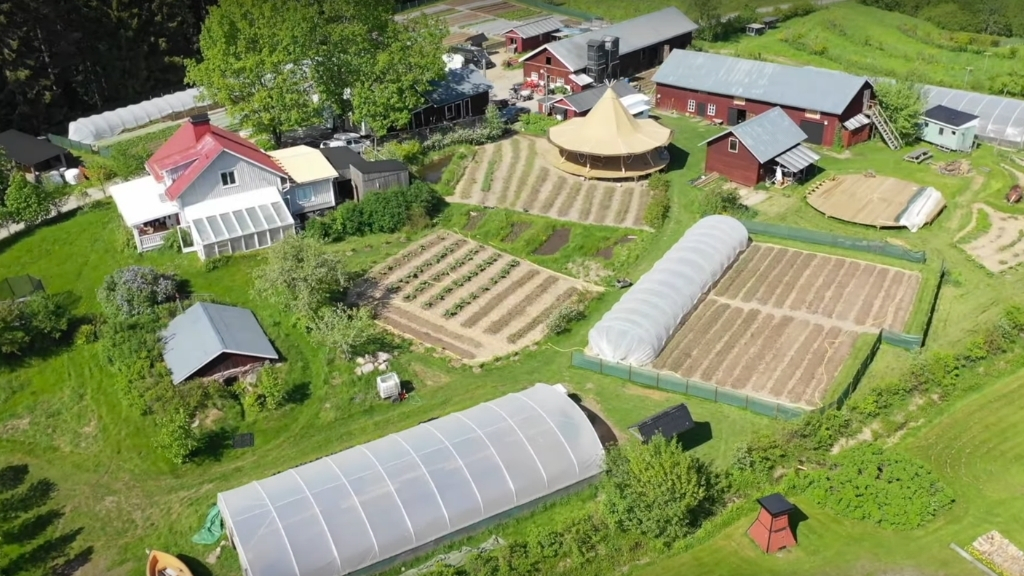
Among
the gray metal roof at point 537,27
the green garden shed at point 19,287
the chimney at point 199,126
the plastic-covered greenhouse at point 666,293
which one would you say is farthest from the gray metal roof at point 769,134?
the green garden shed at point 19,287

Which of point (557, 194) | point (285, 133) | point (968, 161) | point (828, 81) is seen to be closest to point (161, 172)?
point (285, 133)

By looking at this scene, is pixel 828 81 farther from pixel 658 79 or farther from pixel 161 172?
pixel 161 172

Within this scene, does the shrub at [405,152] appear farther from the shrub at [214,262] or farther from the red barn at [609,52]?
the red barn at [609,52]

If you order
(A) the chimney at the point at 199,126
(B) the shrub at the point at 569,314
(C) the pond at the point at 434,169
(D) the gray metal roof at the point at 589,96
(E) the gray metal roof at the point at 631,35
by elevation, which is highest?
(A) the chimney at the point at 199,126

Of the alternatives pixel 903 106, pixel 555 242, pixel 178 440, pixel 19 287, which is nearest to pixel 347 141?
pixel 555 242

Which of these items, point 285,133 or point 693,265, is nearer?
point 693,265

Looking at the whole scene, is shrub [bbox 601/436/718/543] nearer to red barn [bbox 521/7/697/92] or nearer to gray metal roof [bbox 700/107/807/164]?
gray metal roof [bbox 700/107/807/164]
